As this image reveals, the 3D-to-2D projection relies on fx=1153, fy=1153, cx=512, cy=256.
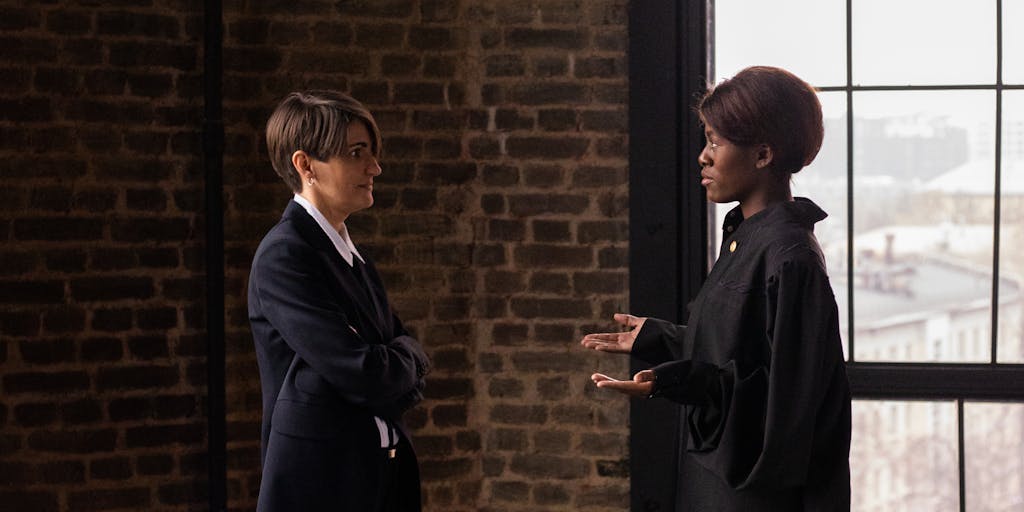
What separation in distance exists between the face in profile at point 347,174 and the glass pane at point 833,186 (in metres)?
1.76

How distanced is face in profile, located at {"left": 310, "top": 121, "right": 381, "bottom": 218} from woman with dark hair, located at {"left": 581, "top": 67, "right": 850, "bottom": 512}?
0.72 m

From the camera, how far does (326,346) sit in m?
2.31

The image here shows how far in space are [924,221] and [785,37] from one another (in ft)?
2.48

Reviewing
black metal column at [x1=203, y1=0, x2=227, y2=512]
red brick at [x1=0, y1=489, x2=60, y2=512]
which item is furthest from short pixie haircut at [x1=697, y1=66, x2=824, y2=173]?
red brick at [x1=0, y1=489, x2=60, y2=512]

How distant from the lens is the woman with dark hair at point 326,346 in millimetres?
2336

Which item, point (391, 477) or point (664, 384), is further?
point (391, 477)

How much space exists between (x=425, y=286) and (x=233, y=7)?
1.10 m

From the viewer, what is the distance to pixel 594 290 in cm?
384

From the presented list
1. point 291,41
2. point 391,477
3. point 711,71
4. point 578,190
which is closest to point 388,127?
point 291,41

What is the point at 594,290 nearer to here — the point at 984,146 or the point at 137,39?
the point at 984,146

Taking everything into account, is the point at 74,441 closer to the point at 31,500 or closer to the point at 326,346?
the point at 31,500

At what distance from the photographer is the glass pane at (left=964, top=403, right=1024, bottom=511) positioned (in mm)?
3729

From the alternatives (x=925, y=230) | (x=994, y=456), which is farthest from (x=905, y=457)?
(x=925, y=230)

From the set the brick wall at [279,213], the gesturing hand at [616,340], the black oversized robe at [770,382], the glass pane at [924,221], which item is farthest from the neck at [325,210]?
the glass pane at [924,221]
